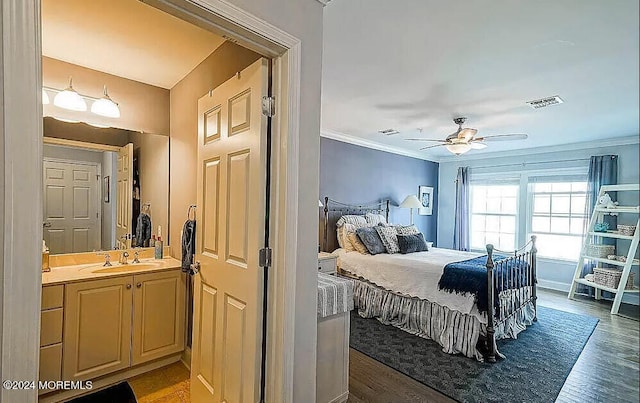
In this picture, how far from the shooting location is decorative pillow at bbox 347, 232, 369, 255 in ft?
13.4

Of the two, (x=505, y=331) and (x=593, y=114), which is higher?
(x=593, y=114)

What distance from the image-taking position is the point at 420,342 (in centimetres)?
304

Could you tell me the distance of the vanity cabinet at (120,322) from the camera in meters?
2.00

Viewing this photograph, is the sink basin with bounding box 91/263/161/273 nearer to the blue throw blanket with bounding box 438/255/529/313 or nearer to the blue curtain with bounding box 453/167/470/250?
the blue throw blanket with bounding box 438/255/529/313

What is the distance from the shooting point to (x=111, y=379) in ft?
7.18

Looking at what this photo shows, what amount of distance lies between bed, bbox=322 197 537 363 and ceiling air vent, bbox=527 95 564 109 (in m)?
1.47

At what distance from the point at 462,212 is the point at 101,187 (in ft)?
19.6

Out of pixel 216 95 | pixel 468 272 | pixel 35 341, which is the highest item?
pixel 216 95

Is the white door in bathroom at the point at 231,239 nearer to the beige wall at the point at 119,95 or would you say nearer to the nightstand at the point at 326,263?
the beige wall at the point at 119,95

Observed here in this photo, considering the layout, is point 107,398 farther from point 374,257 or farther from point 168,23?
point 374,257

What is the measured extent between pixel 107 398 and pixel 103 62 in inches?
94.0

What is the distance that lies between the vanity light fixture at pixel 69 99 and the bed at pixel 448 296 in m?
3.18

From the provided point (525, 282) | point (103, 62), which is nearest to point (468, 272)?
point (525, 282)

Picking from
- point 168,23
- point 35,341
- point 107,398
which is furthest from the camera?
point 107,398
